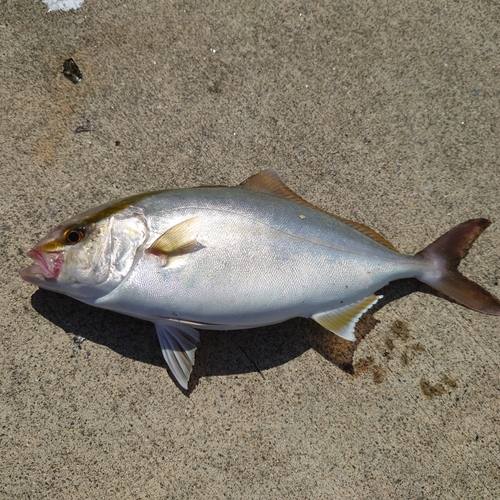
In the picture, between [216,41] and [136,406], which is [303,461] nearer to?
[136,406]

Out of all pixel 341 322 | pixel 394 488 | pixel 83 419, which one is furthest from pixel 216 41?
pixel 394 488

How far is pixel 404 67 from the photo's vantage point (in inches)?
86.1

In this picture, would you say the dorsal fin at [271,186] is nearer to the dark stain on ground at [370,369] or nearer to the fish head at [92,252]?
the fish head at [92,252]

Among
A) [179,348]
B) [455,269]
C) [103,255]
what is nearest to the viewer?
[103,255]

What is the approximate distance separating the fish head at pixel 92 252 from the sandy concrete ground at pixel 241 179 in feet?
1.09

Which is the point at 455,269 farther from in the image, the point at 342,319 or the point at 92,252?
the point at 92,252

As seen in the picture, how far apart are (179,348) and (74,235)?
2.13 feet

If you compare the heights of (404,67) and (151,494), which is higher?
(404,67)

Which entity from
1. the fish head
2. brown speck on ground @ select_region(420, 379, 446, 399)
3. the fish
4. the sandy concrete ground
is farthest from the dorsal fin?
brown speck on ground @ select_region(420, 379, 446, 399)

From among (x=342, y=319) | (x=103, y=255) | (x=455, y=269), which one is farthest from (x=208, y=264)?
(x=455, y=269)

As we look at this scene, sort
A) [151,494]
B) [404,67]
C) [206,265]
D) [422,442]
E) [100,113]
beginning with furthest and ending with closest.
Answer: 1. [404,67]
2. [100,113]
3. [422,442]
4. [151,494]
5. [206,265]

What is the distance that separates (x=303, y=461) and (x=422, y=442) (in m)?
0.57

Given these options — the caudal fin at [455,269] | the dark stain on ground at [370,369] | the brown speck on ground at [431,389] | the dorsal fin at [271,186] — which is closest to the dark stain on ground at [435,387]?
the brown speck on ground at [431,389]

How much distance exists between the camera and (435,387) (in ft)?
6.22
